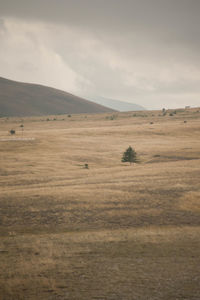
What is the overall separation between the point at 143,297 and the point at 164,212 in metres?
12.1

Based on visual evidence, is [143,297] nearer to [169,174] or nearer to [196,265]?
[196,265]

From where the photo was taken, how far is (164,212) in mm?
25125

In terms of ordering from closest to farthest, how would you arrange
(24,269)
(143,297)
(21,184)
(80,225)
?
(143,297) < (24,269) < (80,225) < (21,184)

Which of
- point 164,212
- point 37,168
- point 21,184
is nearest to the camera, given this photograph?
point 164,212

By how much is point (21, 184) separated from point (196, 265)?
81.4 feet

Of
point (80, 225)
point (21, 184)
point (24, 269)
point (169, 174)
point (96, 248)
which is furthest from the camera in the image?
point (169, 174)

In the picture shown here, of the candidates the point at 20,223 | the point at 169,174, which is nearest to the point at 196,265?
the point at 20,223

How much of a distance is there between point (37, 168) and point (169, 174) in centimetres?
2151

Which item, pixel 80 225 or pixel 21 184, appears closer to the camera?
pixel 80 225

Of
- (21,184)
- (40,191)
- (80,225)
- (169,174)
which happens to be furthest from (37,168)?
(80,225)

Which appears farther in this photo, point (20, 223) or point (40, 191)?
point (40, 191)

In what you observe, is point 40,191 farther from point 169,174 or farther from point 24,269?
point 169,174

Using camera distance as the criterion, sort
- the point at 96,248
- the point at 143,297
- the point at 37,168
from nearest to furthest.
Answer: the point at 143,297
the point at 96,248
the point at 37,168

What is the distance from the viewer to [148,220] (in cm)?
2370
